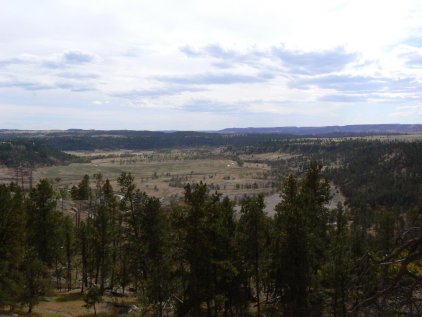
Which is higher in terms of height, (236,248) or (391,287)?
(391,287)

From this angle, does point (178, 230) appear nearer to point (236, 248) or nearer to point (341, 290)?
point (236, 248)

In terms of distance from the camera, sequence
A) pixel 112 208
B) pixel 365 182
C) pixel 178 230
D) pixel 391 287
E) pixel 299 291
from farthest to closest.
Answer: pixel 365 182
pixel 112 208
pixel 299 291
pixel 178 230
pixel 391 287

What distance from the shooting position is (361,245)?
177ft

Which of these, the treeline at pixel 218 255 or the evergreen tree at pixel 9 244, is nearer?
the treeline at pixel 218 255

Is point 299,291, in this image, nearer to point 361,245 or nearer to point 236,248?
point 236,248

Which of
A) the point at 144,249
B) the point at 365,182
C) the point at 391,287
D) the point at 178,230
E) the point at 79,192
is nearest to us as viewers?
the point at 391,287

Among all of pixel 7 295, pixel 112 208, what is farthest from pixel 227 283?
pixel 112 208

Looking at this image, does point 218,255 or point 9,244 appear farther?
point 9,244

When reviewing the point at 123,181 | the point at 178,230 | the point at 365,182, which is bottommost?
the point at 365,182

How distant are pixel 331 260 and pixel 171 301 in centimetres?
1286

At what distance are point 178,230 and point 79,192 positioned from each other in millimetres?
88879

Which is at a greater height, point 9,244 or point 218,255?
point 9,244

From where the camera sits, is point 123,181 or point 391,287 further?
point 123,181

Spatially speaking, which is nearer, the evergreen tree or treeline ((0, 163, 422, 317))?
treeline ((0, 163, 422, 317))
